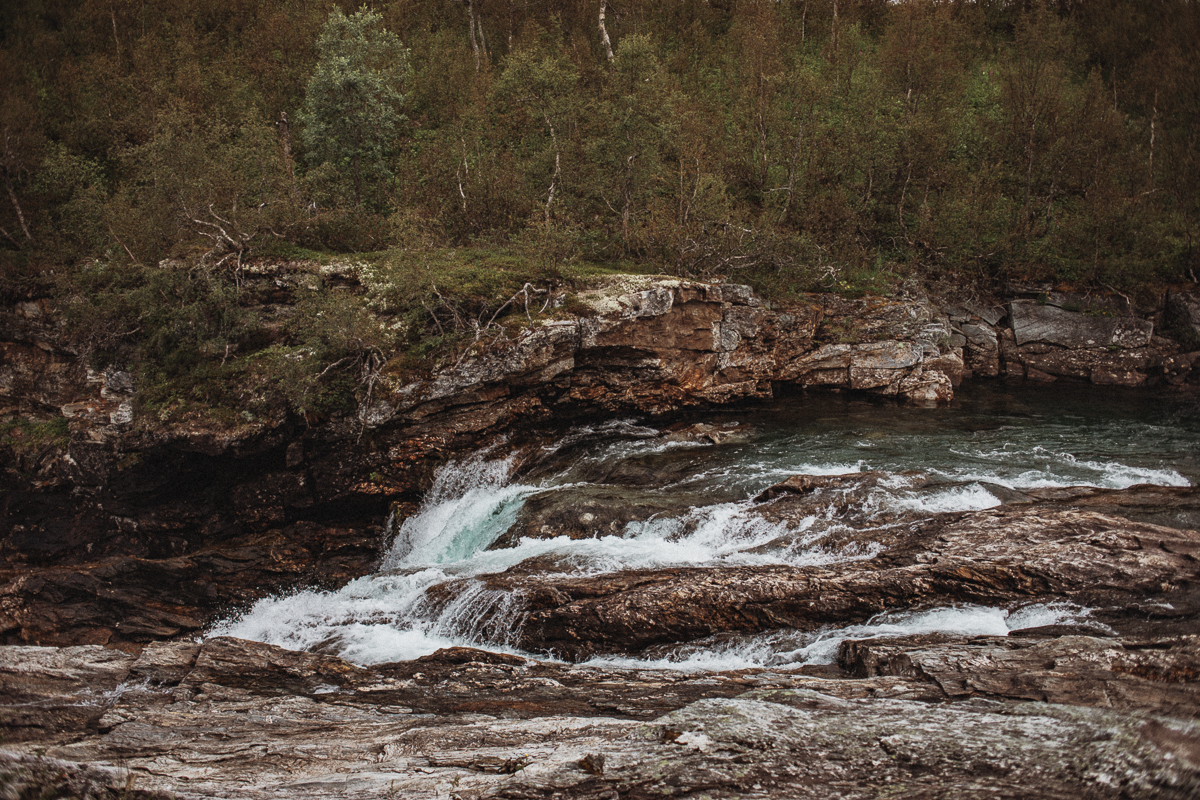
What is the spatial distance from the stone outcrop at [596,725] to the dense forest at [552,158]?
934 cm

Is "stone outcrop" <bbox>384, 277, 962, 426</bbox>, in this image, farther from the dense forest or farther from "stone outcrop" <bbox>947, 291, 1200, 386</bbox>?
"stone outcrop" <bbox>947, 291, 1200, 386</bbox>

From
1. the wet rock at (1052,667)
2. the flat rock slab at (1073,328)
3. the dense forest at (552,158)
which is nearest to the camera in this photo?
the wet rock at (1052,667)

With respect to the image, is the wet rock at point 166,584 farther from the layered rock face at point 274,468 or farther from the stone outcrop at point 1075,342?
the stone outcrop at point 1075,342

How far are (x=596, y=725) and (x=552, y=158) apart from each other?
22390mm

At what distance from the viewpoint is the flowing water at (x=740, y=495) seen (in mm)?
9570

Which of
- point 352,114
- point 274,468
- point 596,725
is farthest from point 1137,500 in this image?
point 352,114

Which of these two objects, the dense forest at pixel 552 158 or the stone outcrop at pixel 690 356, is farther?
the dense forest at pixel 552 158

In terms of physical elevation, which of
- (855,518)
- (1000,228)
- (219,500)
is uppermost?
(1000,228)

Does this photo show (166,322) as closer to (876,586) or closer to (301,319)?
(301,319)

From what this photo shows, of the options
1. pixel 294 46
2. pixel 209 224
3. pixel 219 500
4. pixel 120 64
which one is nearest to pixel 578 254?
pixel 209 224

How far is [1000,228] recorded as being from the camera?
1006 inches

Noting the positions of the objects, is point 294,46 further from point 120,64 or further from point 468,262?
point 468,262

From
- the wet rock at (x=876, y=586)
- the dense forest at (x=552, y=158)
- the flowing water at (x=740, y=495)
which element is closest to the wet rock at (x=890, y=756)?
the flowing water at (x=740, y=495)

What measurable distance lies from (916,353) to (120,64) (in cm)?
3652
